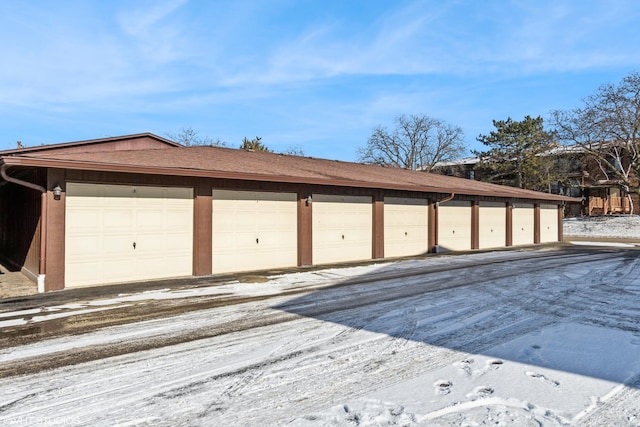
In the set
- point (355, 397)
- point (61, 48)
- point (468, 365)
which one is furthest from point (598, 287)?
point (61, 48)

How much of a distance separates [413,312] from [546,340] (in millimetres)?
1879

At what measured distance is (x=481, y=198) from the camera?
1864 centimetres

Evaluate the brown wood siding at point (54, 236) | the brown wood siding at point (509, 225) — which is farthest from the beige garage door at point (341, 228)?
the brown wood siding at point (509, 225)

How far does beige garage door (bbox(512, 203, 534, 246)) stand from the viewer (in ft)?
67.9

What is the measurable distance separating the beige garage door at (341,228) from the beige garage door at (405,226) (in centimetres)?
91

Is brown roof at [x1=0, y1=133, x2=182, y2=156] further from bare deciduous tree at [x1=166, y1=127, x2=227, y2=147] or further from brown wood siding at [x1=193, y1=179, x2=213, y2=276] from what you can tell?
bare deciduous tree at [x1=166, y1=127, x2=227, y2=147]

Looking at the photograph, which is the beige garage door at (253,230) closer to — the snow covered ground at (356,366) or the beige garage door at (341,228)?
the beige garage door at (341,228)

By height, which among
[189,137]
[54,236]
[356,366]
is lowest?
[356,366]

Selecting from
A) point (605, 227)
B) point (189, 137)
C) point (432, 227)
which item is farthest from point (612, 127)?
point (189, 137)

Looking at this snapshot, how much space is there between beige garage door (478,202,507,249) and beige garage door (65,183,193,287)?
13.7m

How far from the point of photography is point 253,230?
11344 millimetres

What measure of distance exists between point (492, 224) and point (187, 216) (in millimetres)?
14682

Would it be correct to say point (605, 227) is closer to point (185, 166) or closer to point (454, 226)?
point (454, 226)

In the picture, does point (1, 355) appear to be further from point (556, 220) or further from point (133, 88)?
point (556, 220)
